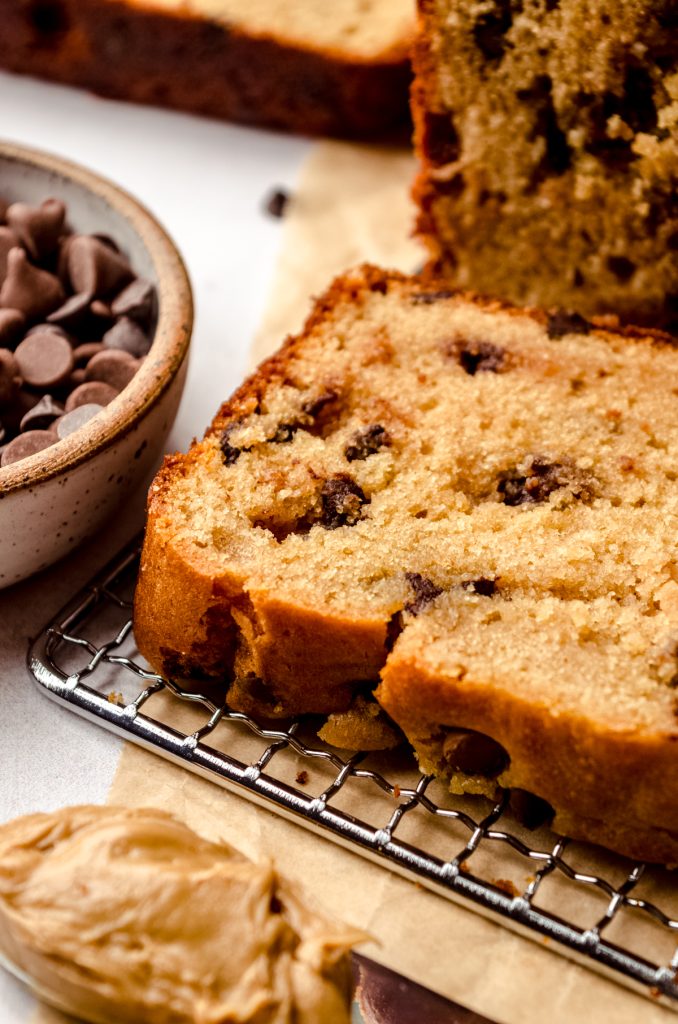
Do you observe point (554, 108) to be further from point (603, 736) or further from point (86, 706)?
point (86, 706)

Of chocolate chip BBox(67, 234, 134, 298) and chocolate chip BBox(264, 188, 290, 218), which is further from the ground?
chocolate chip BBox(67, 234, 134, 298)

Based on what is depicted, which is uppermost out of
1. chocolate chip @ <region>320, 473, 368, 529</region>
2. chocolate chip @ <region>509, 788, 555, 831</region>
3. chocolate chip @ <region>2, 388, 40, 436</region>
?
chocolate chip @ <region>320, 473, 368, 529</region>

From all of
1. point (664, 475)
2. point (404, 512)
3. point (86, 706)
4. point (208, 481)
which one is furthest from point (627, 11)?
point (86, 706)

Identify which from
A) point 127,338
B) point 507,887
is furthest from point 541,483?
point 127,338

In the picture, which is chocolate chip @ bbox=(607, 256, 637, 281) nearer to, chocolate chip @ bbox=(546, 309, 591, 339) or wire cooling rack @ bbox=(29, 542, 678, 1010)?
chocolate chip @ bbox=(546, 309, 591, 339)

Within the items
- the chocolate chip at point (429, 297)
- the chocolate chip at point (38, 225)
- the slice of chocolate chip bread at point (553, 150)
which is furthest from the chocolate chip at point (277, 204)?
the chocolate chip at point (429, 297)

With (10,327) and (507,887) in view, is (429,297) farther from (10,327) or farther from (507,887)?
(507,887)

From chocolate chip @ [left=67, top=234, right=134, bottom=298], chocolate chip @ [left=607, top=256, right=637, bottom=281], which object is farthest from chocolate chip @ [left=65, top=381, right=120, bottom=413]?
chocolate chip @ [left=607, top=256, right=637, bottom=281]
